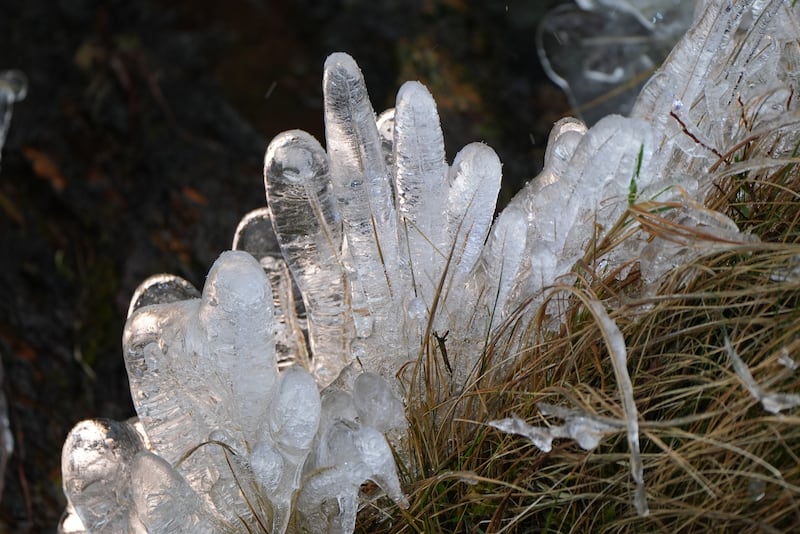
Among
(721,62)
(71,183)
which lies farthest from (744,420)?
(71,183)

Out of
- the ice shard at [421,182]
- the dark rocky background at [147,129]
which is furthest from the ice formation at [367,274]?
the dark rocky background at [147,129]

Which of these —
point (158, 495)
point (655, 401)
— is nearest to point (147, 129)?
point (158, 495)

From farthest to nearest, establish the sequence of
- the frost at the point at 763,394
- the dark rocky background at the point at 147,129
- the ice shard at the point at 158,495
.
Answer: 1. the dark rocky background at the point at 147,129
2. the ice shard at the point at 158,495
3. the frost at the point at 763,394

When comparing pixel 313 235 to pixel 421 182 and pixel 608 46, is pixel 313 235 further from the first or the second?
pixel 608 46

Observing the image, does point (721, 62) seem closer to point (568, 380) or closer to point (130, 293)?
point (568, 380)

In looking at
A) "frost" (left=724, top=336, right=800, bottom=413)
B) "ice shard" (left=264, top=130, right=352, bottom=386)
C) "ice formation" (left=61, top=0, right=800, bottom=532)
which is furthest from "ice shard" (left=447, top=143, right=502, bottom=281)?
"frost" (left=724, top=336, right=800, bottom=413)

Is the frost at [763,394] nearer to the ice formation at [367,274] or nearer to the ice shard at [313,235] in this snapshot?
the ice formation at [367,274]
